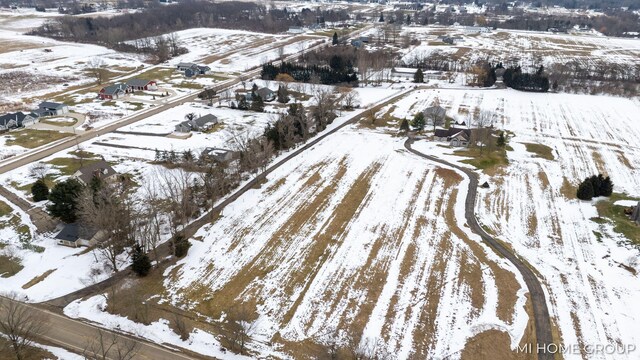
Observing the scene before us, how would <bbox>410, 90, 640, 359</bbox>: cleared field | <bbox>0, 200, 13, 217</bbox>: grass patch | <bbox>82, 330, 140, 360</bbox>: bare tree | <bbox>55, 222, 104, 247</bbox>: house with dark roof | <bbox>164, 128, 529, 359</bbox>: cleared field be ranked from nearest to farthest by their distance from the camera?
<bbox>82, 330, 140, 360</bbox>: bare tree → <bbox>164, 128, 529, 359</bbox>: cleared field → <bbox>410, 90, 640, 359</bbox>: cleared field → <bbox>55, 222, 104, 247</bbox>: house with dark roof → <bbox>0, 200, 13, 217</bbox>: grass patch

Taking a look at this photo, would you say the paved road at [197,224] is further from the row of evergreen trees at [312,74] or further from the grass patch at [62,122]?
the grass patch at [62,122]

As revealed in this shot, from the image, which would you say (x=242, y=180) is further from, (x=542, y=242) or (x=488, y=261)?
(x=542, y=242)

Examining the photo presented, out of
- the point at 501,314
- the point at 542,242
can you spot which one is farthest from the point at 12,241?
the point at 542,242

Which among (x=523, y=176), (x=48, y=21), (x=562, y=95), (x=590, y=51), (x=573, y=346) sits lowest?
(x=573, y=346)

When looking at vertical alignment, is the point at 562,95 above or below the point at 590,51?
below

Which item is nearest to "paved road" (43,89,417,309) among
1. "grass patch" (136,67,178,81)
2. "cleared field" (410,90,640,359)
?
"cleared field" (410,90,640,359)

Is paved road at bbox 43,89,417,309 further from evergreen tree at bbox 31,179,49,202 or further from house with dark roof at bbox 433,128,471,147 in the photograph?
evergreen tree at bbox 31,179,49,202
